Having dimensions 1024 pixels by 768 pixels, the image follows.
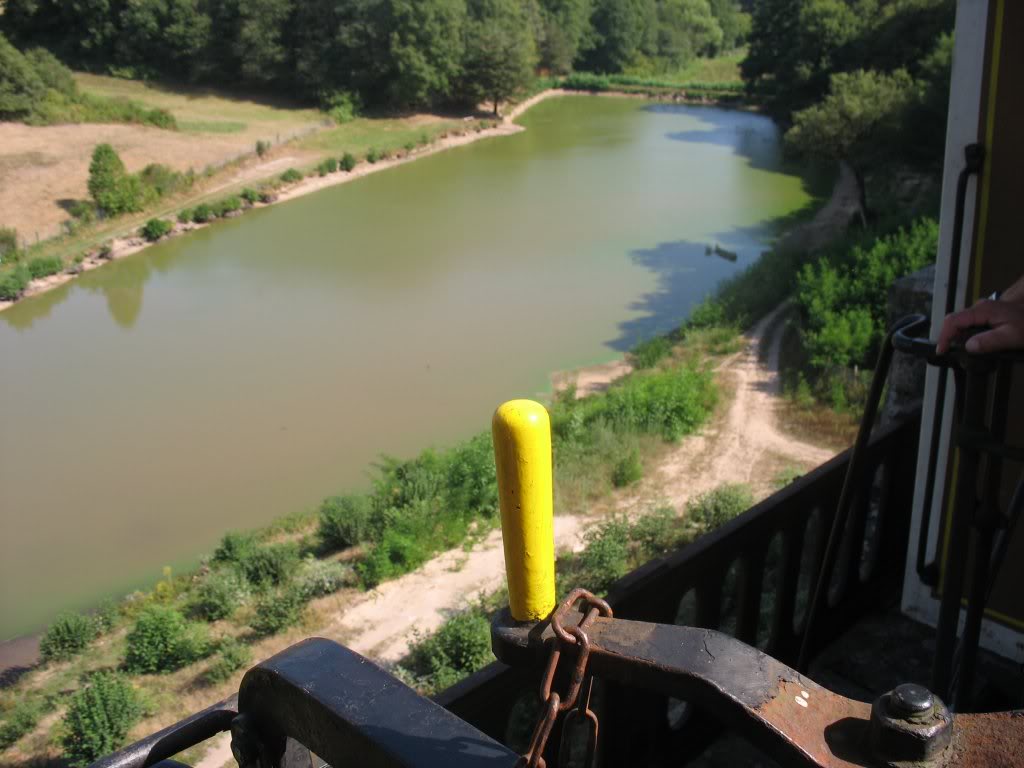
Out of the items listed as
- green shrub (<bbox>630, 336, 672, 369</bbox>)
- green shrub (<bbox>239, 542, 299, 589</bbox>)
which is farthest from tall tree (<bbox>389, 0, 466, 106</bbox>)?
green shrub (<bbox>239, 542, 299, 589</bbox>)

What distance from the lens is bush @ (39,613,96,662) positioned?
29.3ft

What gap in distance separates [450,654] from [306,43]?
1515 inches

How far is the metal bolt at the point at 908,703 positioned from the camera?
2.95ft

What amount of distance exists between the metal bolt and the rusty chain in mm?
313

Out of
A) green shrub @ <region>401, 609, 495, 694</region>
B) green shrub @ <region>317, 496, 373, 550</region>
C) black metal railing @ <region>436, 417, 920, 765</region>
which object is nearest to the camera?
black metal railing @ <region>436, 417, 920, 765</region>

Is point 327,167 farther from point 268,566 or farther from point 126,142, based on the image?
point 268,566

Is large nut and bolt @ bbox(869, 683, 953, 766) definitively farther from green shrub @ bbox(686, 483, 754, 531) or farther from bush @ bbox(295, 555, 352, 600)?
bush @ bbox(295, 555, 352, 600)

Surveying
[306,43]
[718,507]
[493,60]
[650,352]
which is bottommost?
[650,352]

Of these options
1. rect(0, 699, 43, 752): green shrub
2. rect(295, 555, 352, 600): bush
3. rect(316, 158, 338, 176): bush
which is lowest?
rect(0, 699, 43, 752): green shrub

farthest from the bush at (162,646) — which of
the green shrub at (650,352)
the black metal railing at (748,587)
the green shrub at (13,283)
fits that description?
the green shrub at (13,283)

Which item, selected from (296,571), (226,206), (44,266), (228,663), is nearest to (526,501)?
(228,663)

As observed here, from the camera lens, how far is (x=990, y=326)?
5.20 feet

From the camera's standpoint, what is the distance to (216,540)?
1146cm

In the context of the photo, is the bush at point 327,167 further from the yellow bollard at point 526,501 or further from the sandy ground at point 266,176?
the yellow bollard at point 526,501
